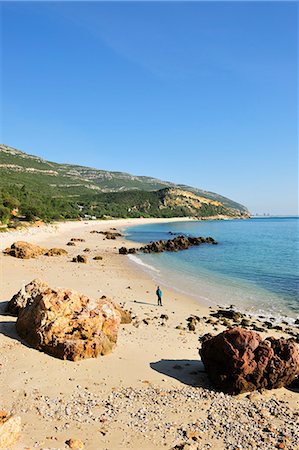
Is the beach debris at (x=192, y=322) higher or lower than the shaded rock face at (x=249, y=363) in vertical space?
lower

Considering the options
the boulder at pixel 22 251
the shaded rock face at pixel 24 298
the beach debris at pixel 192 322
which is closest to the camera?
the shaded rock face at pixel 24 298

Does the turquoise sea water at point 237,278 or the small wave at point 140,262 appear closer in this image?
the turquoise sea water at point 237,278

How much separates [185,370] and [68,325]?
467cm

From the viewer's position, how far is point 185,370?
12.3 m

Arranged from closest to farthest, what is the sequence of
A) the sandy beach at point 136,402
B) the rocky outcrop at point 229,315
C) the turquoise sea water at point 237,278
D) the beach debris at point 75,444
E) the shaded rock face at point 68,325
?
the beach debris at point 75,444, the sandy beach at point 136,402, the shaded rock face at point 68,325, the rocky outcrop at point 229,315, the turquoise sea water at point 237,278

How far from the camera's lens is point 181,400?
1016cm

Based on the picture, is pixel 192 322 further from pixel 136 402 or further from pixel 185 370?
pixel 136 402

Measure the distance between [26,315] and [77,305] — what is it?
2084 millimetres

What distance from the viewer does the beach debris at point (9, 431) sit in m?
7.43

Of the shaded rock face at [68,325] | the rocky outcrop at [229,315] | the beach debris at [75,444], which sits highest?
the shaded rock face at [68,325]

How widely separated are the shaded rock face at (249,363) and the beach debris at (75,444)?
5.11 meters

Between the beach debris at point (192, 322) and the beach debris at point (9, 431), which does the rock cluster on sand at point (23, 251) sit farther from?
the beach debris at point (9, 431)

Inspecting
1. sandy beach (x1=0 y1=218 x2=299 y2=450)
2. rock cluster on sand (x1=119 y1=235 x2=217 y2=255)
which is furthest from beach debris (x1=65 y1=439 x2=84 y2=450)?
rock cluster on sand (x1=119 y1=235 x2=217 y2=255)

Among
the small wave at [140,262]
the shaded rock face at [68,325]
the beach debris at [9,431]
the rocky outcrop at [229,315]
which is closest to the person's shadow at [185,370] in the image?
the shaded rock face at [68,325]
